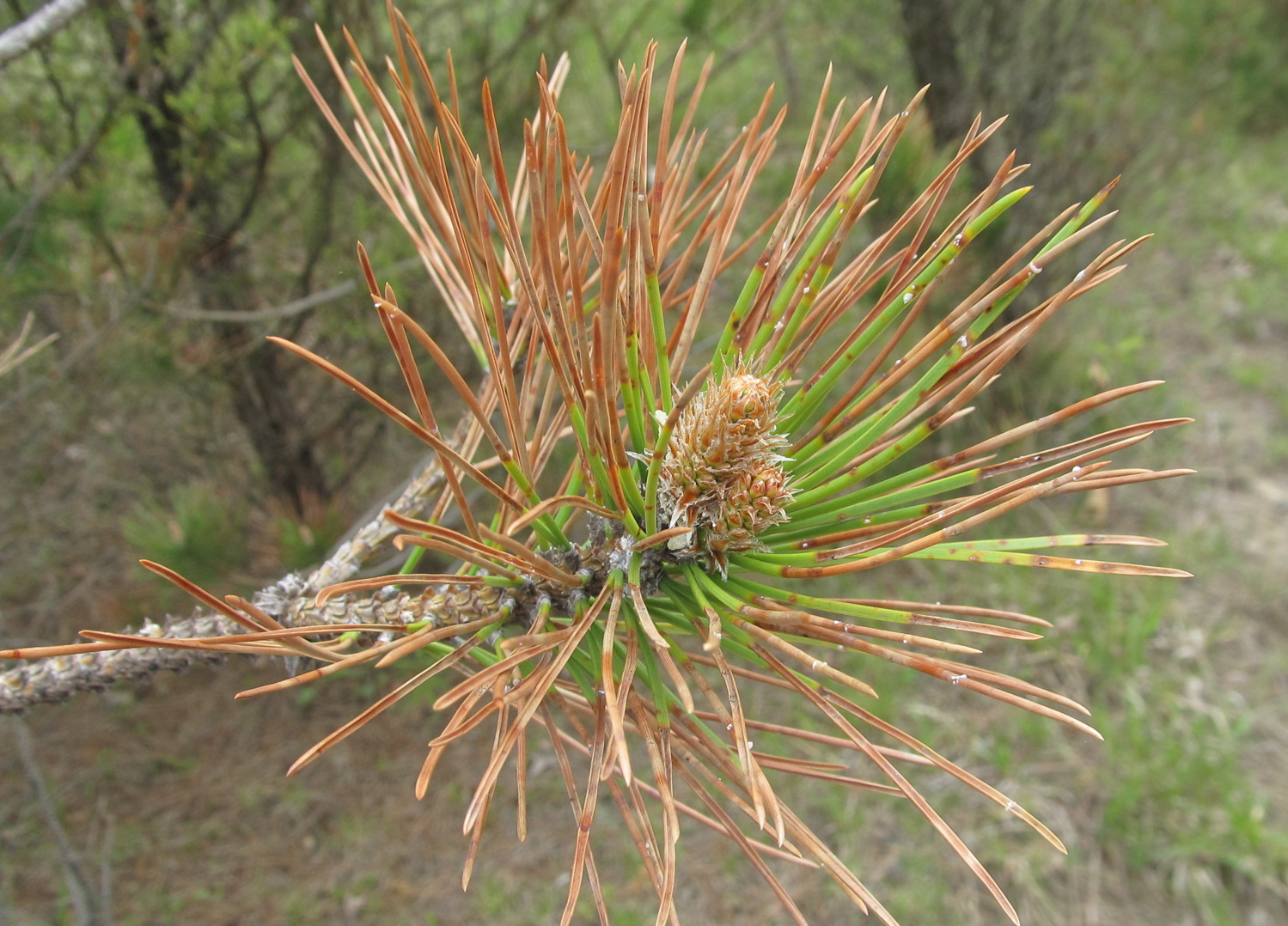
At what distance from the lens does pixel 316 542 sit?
1.12 m

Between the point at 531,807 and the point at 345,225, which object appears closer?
the point at 345,225

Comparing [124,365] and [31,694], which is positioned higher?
[124,365]

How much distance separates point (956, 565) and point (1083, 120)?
149 centimetres

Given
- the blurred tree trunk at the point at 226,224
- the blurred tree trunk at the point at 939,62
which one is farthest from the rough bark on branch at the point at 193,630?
the blurred tree trunk at the point at 939,62

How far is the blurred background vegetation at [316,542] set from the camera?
3.86ft

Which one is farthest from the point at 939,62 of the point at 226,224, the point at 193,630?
the point at 193,630

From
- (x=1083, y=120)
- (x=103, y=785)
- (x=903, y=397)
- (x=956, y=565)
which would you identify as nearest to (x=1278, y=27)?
(x=1083, y=120)

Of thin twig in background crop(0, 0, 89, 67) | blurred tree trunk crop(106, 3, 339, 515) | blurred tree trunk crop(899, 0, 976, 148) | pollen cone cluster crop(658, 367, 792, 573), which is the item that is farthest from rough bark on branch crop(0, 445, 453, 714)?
blurred tree trunk crop(899, 0, 976, 148)

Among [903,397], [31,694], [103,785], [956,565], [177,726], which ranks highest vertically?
[956,565]

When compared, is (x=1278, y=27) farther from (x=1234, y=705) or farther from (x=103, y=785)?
(x=103, y=785)

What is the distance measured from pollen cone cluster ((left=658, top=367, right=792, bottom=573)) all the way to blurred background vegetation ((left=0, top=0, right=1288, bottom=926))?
85cm

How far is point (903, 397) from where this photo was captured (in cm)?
42

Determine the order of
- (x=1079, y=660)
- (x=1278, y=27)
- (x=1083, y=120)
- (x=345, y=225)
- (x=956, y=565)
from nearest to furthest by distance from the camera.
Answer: (x=345, y=225), (x=1079, y=660), (x=956, y=565), (x=1083, y=120), (x=1278, y=27)

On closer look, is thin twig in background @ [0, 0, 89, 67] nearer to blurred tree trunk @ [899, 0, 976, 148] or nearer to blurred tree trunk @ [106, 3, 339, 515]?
blurred tree trunk @ [106, 3, 339, 515]
